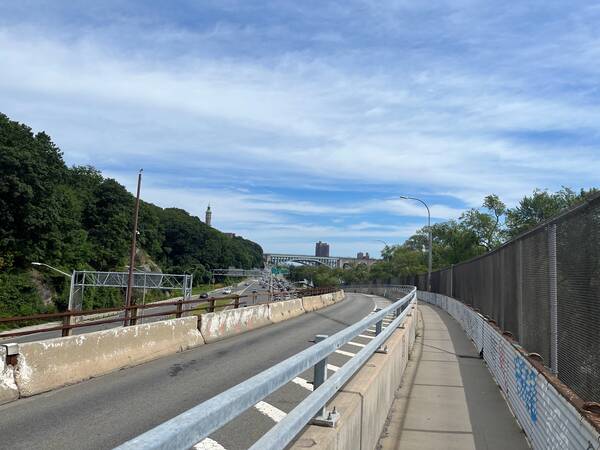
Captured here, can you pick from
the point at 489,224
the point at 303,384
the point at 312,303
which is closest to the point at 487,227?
the point at 489,224

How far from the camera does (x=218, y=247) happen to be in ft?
561

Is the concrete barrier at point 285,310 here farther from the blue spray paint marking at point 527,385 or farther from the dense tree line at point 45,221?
the dense tree line at point 45,221

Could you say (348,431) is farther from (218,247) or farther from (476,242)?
(218,247)

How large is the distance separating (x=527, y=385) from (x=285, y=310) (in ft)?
65.8

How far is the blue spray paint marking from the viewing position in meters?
5.88

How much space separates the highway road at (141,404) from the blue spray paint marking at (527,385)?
2537 millimetres

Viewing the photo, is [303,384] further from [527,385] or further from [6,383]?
[6,383]

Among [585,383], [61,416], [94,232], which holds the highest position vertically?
[94,232]

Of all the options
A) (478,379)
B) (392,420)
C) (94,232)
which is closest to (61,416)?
(392,420)

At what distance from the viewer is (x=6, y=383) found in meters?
8.23

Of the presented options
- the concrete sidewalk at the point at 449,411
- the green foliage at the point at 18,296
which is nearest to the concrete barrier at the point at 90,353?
the concrete sidewalk at the point at 449,411

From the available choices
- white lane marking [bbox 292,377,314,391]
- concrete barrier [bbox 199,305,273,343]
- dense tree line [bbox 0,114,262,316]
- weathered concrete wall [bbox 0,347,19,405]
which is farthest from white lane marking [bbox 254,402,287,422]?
dense tree line [bbox 0,114,262,316]

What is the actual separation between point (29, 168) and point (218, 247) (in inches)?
4278

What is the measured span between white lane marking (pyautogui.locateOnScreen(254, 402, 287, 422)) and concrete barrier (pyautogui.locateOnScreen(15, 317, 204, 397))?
362 centimetres
